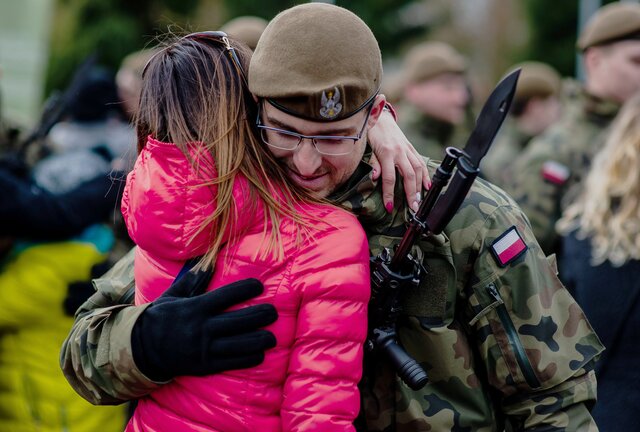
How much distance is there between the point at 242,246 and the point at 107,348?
468mm

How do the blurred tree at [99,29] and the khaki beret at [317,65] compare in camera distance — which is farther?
the blurred tree at [99,29]

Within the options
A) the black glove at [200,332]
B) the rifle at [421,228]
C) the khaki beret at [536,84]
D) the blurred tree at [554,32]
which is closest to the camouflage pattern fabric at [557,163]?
the rifle at [421,228]

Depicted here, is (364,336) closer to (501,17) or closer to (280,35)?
(280,35)

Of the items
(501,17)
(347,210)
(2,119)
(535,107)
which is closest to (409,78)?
(535,107)

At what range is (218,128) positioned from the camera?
205cm

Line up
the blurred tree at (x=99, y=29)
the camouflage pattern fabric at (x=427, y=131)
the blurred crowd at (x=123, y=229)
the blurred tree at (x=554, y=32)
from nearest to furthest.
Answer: the blurred crowd at (x=123, y=229) < the camouflage pattern fabric at (x=427, y=131) < the blurred tree at (x=99, y=29) < the blurred tree at (x=554, y=32)

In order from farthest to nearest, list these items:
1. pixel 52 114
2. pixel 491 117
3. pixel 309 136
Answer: pixel 52 114 → pixel 309 136 → pixel 491 117

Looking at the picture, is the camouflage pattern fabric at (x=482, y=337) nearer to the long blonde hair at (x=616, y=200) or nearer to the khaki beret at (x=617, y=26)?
the long blonde hair at (x=616, y=200)

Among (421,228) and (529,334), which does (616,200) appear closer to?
(529,334)

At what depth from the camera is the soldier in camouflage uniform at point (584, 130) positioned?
487 cm

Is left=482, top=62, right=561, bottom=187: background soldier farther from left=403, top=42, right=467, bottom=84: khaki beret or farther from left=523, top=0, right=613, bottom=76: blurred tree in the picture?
left=523, top=0, right=613, bottom=76: blurred tree

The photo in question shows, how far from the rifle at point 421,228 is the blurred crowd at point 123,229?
15.7 inches

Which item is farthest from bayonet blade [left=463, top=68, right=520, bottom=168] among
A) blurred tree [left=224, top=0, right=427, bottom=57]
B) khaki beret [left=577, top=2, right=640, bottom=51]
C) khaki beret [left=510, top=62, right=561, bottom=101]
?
blurred tree [left=224, top=0, right=427, bottom=57]

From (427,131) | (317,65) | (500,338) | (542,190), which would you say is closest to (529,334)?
(500,338)
